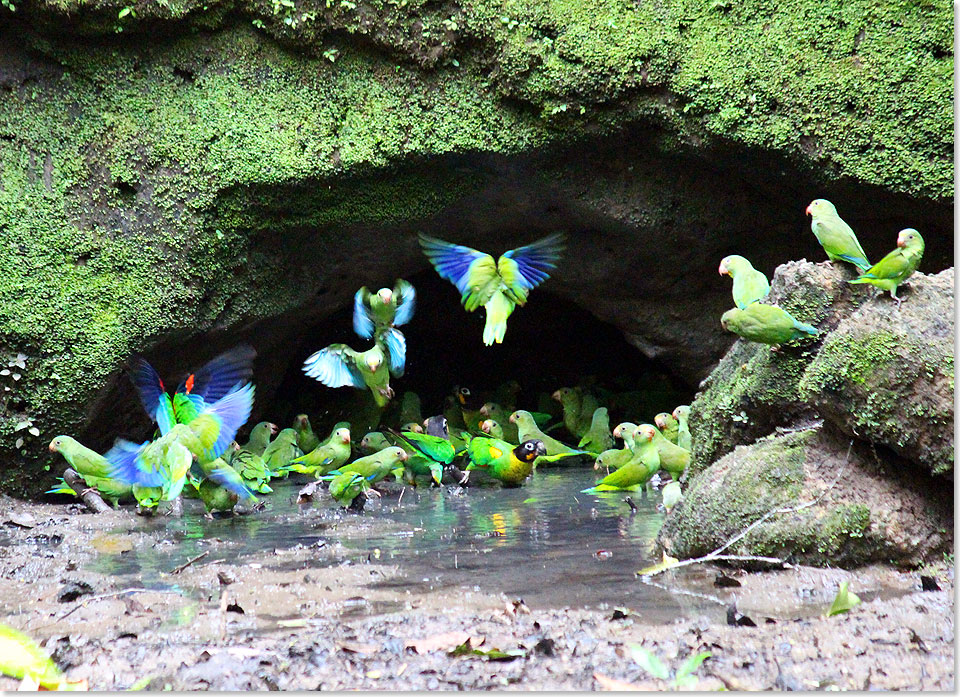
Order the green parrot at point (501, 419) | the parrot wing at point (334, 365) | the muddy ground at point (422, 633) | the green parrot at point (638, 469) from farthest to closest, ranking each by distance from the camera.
A: the green parrot at point (501, 419)
the parrot wing at point (334, 365)
the green parrot at point (638, 469)
the muddy ground at point (422, 633)

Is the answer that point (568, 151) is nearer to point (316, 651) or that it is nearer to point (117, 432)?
point (117, 432)

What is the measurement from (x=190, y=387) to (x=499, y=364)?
566cm

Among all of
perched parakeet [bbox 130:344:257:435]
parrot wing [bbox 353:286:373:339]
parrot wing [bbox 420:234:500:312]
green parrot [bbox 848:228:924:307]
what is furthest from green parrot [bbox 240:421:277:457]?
green parrot [bbox 848:228:924:307]

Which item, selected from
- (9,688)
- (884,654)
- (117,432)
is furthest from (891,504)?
(117,432)

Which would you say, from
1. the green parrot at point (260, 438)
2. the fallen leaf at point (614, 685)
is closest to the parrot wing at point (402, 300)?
the green parrot at point (260, 438)

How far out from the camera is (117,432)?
22.4ft

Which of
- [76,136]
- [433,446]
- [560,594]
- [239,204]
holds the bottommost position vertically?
[433,446]

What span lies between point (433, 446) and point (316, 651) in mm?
5071

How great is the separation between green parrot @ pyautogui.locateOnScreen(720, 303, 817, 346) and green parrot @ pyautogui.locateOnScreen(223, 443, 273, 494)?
4240 millimetres

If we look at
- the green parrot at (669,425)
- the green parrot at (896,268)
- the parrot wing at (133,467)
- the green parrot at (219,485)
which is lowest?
the green parrot at (669,425)

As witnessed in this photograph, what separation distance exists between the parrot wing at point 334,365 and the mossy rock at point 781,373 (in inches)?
113

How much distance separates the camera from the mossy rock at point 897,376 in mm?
3447

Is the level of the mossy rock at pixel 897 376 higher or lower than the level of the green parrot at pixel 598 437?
higher

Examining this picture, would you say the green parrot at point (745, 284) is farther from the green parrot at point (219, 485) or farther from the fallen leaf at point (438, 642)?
the green parrot at point (219, 485)
